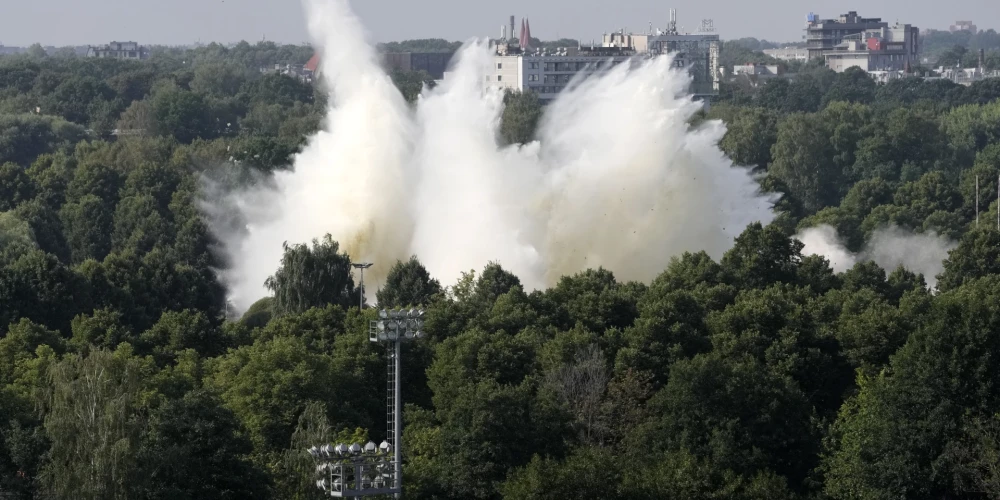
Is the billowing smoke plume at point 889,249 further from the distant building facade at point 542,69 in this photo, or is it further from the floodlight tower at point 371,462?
the distant building facade at point 542,69

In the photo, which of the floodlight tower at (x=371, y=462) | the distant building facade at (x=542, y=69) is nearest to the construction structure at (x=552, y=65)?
the distant building facade at (x=542, y=69)

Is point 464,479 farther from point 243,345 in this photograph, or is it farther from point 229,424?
point 243,345

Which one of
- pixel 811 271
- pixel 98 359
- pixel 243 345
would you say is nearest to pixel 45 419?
pixel 98 359

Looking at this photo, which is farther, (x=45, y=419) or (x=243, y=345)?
(x=243, y=345)

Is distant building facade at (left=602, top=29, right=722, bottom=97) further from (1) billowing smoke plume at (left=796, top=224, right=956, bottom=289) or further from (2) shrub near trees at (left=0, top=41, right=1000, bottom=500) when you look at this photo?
(2) shrub near trees at (left=0, top=41, right=1000, bottom=500)

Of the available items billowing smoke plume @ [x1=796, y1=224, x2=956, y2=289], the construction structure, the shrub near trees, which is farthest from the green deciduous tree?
the construction structure

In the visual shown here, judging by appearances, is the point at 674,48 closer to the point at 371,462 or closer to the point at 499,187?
the point at 499,187
